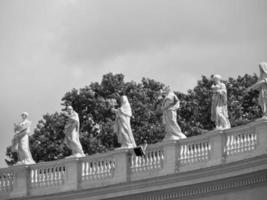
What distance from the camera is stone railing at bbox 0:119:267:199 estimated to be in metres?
72.9

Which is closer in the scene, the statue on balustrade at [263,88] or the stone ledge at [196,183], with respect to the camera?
the stone ledge at [196,183]

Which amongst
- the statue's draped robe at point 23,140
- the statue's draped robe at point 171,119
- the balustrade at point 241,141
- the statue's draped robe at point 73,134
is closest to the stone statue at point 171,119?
the statue's draped robe at point 171,119

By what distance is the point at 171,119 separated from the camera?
76312 millimetres

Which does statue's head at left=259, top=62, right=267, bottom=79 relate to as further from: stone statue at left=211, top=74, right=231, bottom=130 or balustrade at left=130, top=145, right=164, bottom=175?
balustrade at left=130, top=145, right=164, bottom=175

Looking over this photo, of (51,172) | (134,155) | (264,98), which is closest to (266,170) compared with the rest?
(264,98)

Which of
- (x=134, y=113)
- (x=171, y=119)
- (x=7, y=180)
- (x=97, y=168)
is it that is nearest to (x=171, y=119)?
(x=171, y=119)

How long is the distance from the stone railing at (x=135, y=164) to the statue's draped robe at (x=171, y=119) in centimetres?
52

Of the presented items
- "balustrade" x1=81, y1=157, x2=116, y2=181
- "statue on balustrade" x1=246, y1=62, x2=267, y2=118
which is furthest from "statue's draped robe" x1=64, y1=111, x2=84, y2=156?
"statue on balustrade" x1=246, y1=62, x2=267, y2=118

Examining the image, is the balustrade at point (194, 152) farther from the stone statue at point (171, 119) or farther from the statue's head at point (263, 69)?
the statue's head at point (263, 69)

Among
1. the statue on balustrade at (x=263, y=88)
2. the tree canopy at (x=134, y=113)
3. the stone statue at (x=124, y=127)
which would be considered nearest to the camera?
the statue on balustrade at (x=263, y=88)

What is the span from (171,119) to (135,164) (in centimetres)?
272

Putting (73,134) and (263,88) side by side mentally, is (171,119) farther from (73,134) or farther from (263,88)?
(73,134)

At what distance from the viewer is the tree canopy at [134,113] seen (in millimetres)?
101562

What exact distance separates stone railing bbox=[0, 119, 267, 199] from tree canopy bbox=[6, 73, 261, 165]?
19.4 meters
